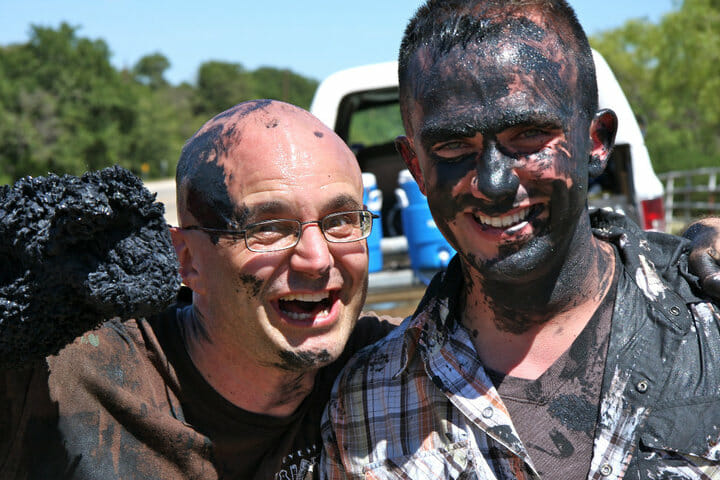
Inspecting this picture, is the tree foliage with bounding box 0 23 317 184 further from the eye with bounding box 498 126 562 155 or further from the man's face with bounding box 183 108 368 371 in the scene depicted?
the eye with bounding box 498 126 562 155

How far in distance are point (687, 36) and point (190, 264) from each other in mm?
25576

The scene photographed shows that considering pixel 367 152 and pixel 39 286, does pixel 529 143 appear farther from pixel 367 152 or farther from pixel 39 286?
pixel 367 152

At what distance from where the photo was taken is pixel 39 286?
6.06 feet

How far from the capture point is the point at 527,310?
2.32 m

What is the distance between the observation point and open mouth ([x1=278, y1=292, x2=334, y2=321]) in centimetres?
242

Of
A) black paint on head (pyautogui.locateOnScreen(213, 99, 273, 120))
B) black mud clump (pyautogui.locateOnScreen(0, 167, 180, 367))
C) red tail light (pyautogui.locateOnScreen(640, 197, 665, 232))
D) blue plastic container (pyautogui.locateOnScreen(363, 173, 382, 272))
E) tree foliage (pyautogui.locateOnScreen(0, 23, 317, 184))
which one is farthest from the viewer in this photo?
tree foliage (pyautogui.locateOnScreen(0, 23, 317, 184))

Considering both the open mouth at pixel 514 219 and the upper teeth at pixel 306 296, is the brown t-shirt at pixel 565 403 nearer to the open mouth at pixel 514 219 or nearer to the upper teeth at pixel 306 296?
the open mouth at pixel 514 219

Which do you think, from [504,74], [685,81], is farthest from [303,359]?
[685,81]

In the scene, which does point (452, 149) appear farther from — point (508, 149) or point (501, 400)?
point (501, 400)

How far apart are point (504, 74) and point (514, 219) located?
0.43 metres

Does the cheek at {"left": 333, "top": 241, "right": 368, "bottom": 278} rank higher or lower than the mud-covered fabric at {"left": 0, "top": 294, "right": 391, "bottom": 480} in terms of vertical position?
higher

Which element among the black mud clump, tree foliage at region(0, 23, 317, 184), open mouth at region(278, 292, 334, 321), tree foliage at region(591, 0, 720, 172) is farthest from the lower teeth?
tree foliage at region(0, 23, 317, 184)

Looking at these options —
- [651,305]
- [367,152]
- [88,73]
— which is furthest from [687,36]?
[88,73]

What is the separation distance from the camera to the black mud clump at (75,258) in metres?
1.77
